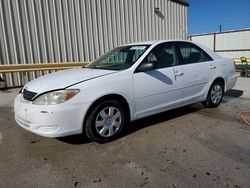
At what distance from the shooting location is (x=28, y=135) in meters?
3.75

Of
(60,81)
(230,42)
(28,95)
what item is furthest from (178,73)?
(230,42)

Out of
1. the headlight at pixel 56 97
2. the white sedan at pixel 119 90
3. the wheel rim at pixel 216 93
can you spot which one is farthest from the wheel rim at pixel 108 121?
the wheel rim at pixel 216 93

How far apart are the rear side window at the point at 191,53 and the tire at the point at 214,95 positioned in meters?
0.61

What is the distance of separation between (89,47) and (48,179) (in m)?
7.46

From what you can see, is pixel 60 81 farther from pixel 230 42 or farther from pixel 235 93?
pixel 230 42

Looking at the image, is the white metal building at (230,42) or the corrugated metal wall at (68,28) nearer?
the corrugated metal wall at (68,28)

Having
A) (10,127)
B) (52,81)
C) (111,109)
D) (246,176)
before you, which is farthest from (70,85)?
(246,176)

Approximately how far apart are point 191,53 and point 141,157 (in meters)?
2.57

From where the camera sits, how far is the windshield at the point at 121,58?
3.78 metres

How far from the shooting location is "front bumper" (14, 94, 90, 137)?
291 cm

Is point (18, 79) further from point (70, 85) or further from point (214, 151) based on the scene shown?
point (214, 151)

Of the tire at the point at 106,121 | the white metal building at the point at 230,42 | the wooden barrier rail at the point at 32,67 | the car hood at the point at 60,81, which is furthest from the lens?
the white metal building at the point at 230,42

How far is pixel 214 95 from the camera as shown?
4.94m

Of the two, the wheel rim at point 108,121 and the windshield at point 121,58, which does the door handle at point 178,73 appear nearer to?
the windshield at point 121,58
